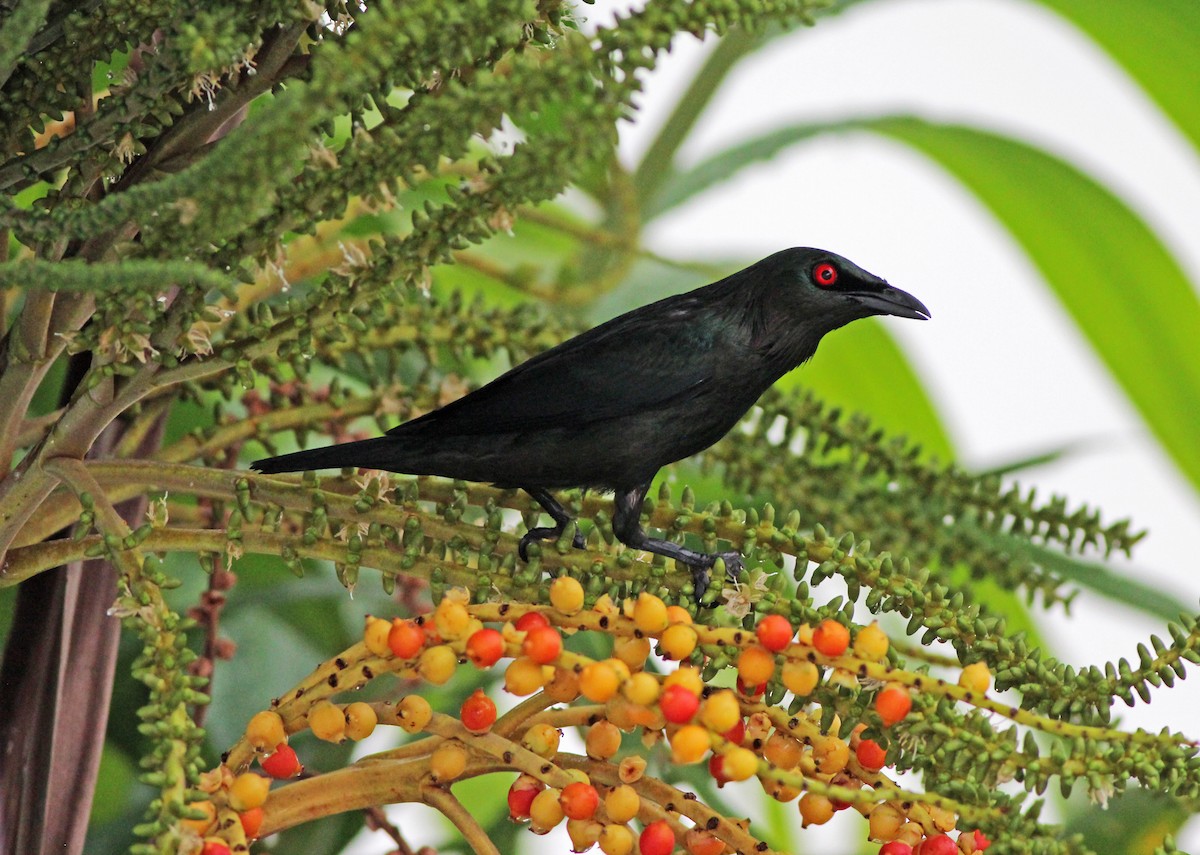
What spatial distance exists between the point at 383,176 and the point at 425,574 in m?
0.12

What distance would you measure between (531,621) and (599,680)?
28 mm

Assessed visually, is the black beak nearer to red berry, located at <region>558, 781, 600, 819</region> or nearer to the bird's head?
the bird's head

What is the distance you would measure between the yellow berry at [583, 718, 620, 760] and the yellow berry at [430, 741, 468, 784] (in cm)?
4

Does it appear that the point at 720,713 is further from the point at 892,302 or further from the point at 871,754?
the point at 892,302

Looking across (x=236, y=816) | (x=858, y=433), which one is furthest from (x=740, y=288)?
(x=236, y=816)

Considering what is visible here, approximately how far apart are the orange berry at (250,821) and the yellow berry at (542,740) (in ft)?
0.27

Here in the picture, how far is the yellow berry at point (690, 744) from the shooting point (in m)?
0.33

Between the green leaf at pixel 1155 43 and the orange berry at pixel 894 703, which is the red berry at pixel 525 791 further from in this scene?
the green leaf at pixel 1155 43

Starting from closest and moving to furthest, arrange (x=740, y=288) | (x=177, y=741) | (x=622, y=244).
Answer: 1. (x=177, y=741)
2. (x=740, y=288)
3. (x=622, y=244)

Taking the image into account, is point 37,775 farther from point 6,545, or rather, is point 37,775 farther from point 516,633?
point 516,633

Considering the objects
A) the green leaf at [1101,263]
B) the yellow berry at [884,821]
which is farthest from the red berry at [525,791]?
the green leaf at [1101,263]

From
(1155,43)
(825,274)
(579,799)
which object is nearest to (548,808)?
(579,799)

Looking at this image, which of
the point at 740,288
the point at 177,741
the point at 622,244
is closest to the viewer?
the point at 177,741

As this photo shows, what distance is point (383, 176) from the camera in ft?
1.13
